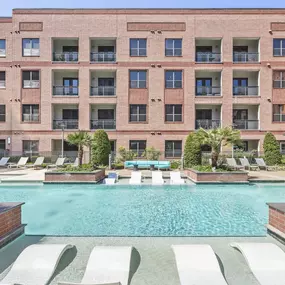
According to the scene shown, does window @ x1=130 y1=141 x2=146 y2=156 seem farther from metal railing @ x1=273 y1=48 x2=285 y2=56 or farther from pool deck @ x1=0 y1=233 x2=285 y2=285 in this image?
pool deck @ x1=0 y1=233 x2=285 y2=285

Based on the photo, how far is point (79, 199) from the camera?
10.5m

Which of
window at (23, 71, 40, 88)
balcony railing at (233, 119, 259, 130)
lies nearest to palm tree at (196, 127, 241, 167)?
balcony railing at (233, 119, 259, 130)

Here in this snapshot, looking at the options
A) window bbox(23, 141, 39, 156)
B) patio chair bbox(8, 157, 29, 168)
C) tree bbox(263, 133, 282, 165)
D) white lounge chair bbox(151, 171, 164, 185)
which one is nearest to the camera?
white lounge chair bbox(151, 171, 164, 185)

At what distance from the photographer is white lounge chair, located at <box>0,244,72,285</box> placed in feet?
11.3

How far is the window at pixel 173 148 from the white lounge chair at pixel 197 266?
20.2 m

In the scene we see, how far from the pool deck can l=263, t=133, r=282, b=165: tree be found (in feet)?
60.0

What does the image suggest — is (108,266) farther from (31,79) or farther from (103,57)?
(31,79)

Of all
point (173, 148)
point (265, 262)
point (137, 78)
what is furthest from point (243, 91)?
point (265, 262)

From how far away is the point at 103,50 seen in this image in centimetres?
2578

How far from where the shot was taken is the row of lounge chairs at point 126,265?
342 centimetres

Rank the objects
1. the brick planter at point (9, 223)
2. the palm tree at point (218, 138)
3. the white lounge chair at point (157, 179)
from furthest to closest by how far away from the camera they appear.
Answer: the palm tree at point (218, 138) → the white lounge chair at point (157, 179) → the brick planter at point (9, 223)

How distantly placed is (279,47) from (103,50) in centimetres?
1823

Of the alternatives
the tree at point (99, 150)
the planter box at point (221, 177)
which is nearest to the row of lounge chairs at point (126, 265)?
the planter box at point (221, 177)

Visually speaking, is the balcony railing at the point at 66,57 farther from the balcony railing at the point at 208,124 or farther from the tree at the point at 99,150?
the balcony railing at the point at 208,124
